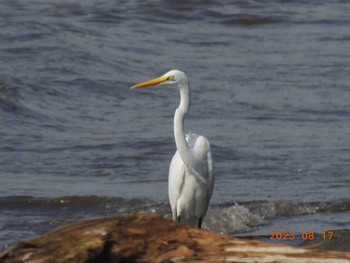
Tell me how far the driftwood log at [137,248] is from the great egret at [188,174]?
3.37 meters

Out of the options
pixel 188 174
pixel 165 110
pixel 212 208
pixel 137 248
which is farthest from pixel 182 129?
pixel 165 110

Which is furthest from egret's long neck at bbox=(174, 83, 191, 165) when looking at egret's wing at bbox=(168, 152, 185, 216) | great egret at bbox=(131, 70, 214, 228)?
egret's wing at bbox=(168, 152, 185, 216)

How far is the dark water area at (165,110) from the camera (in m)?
8.38

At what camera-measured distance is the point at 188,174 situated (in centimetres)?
760

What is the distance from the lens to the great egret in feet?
24.5

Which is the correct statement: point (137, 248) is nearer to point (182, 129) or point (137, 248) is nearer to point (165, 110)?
point (182, 129)

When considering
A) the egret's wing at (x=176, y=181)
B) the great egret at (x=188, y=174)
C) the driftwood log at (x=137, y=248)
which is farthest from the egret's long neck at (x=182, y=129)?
the driftwood log at (x=137, y=248)

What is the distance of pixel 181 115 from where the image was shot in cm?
740

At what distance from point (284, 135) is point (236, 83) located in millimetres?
2344

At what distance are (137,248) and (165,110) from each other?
756 cm

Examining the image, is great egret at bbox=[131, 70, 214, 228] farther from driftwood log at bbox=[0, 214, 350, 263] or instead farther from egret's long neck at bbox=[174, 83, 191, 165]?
driftwood log at bbox=[0, 214, 350, 263]

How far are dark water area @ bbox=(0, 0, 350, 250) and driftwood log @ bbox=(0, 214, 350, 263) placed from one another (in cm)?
320

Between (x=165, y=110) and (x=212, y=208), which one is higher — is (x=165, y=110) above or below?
above

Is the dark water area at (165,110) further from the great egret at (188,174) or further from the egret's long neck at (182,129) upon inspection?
the egret's long neck at (182,129)
